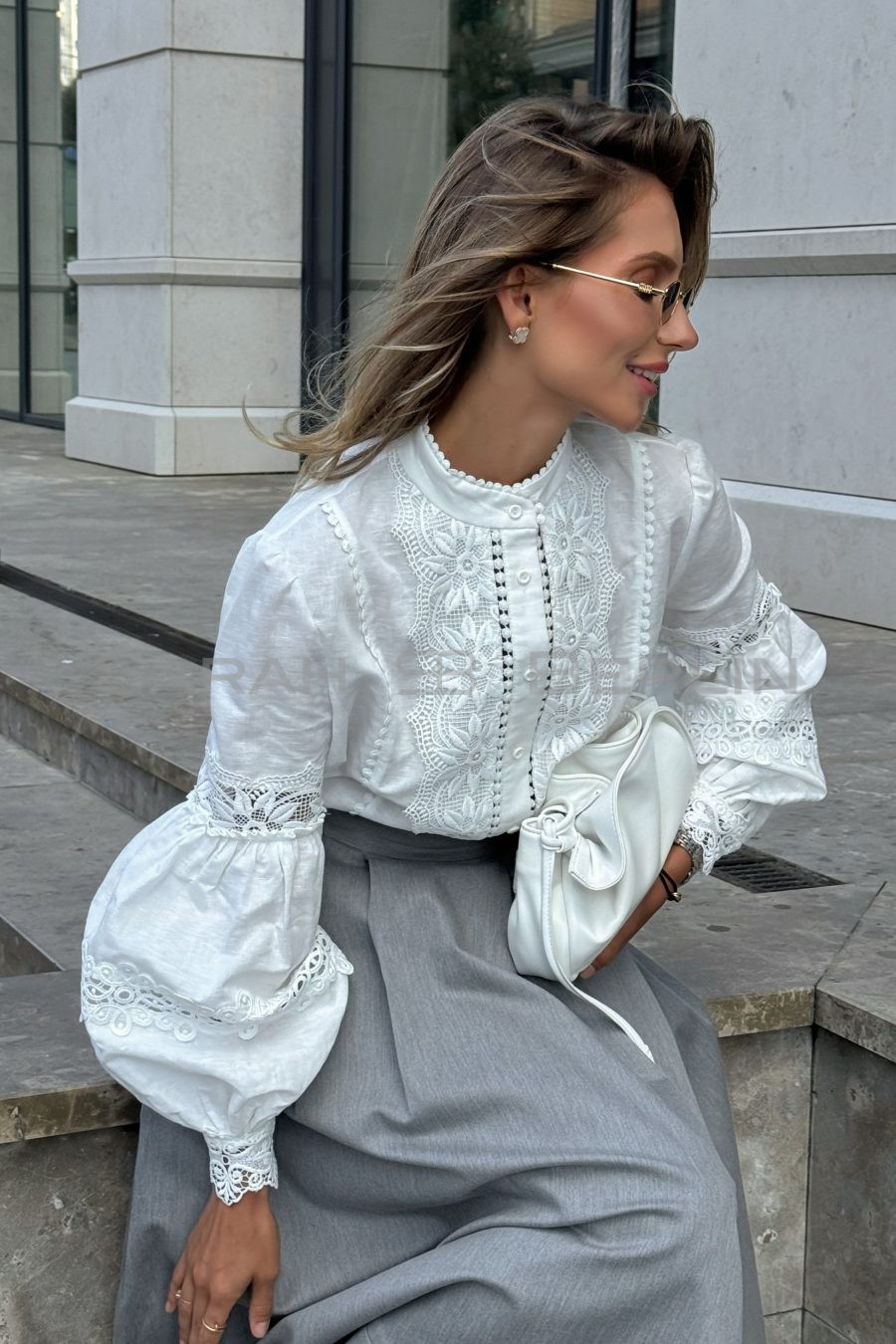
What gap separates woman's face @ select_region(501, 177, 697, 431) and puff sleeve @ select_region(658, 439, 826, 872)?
0.28m

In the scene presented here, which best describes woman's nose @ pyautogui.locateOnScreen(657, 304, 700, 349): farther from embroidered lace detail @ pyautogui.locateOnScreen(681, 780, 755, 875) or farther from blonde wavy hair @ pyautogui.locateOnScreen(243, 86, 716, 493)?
embroidered lace detail @ pyautogui.locateOnScreen(681, 780, 755, 875)

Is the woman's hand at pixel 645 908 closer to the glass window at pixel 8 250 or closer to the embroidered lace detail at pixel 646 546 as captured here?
the embroidered lace detail at pixel 646 546

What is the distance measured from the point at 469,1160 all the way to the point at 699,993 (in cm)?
70

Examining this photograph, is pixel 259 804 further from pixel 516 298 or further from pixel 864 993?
pixel 864 993

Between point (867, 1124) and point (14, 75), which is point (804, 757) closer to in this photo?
point (867, 1124)

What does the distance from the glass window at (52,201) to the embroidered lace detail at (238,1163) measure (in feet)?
42.2

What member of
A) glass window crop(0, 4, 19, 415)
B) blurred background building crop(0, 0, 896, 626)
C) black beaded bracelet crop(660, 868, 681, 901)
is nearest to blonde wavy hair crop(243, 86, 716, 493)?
black beaded bracelet crop(660, 868, 681, 901)

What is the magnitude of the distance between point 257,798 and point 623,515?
0.57 meters

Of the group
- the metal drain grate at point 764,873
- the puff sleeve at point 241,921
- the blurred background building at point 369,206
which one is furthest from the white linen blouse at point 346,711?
the blurred background building at point 369,206

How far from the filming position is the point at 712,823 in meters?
2.23

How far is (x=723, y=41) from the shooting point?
6.05 m

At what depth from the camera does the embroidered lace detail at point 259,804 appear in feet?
6.26

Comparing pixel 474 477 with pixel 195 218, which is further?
pixel 195 218

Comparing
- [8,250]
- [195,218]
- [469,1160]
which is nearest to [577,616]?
[469,1160]
